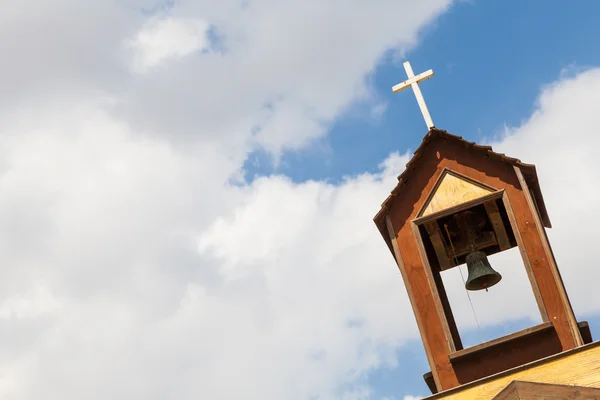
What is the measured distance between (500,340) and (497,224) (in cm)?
272

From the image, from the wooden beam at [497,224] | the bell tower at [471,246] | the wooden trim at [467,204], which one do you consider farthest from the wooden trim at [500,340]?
the wooden beam at [497,224]

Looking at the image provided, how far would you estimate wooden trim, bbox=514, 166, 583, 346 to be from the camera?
10695 millimetres

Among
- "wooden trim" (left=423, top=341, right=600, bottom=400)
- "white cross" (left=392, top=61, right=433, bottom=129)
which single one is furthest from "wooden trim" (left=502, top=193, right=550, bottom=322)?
"white cross" (left=392, top=61, right=433, bottom=129)

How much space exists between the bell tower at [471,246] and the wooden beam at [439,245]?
0.02 meters

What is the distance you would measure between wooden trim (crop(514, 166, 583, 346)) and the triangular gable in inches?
17.1

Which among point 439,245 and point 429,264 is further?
point 439,245

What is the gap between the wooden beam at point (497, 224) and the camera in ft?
42.0

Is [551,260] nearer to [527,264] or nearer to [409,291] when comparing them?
[527,264]

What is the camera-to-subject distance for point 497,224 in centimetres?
1309

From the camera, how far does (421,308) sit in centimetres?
1157

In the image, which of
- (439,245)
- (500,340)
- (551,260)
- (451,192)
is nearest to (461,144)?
(451,192)

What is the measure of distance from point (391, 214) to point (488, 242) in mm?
1984

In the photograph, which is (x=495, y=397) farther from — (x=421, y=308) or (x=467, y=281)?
(x=467, y=281)

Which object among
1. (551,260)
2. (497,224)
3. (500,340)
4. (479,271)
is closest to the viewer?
(500,340)
